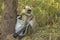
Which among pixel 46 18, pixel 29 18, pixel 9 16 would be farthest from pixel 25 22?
pixel 46 18

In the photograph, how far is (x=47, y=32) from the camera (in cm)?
598

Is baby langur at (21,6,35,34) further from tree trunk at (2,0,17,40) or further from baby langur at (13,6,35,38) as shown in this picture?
tree trunk at (2,0,17,40)

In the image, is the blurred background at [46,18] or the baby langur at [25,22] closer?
the blurred background at [46,18]

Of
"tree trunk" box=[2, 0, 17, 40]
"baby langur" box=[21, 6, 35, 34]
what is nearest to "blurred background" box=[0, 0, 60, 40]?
"baby langur" box=[21, 6, 35, 34]

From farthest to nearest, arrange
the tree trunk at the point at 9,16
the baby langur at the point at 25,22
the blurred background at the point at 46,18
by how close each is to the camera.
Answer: the baby langur at the point at 25,22
the blurred background at the point at 46,18
the tree trunk at the point at 9,16

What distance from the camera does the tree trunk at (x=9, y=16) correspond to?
5.26 metres

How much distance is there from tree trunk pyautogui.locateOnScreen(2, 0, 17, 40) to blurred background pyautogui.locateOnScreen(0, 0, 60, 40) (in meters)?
0.63

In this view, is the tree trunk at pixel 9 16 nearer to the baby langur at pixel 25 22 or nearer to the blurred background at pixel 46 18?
the baby langur at pixel 25 22

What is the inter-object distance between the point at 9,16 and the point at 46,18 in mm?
1824

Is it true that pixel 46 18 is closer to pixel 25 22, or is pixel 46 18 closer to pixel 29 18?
pixel 29 18

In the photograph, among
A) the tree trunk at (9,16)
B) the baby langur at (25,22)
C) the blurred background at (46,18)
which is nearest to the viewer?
the tree trunk at (9,16)

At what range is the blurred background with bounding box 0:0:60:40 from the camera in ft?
19.0

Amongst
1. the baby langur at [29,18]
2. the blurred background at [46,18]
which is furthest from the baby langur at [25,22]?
the blurred background at [46,18]

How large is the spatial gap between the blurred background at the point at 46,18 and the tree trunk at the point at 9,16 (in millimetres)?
632
